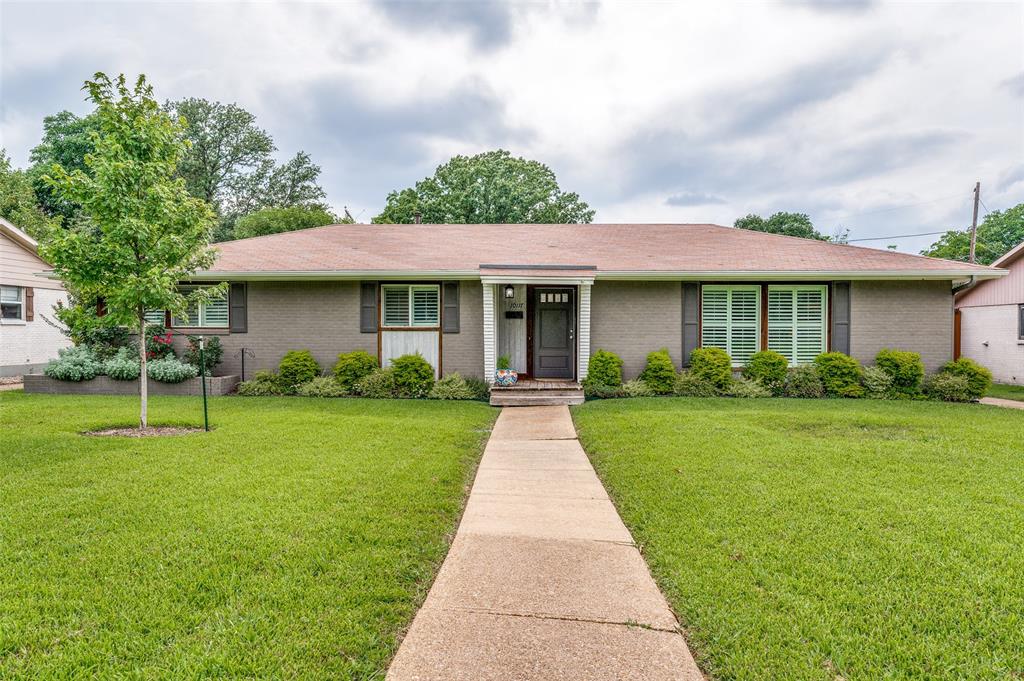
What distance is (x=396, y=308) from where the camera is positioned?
10.8m

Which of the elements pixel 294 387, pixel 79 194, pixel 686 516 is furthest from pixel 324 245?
pixel 686 516

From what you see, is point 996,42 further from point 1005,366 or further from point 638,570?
point 638,570

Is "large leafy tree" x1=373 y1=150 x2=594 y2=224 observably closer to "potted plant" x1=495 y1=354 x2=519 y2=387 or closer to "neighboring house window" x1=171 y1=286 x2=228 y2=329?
"neighboring house window" x1=171 y1=286 x2=228 y2=329

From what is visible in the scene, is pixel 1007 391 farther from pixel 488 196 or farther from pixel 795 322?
pixel 488 196

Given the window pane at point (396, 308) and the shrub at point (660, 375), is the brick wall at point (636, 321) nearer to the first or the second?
the shrub at point (660, 375)

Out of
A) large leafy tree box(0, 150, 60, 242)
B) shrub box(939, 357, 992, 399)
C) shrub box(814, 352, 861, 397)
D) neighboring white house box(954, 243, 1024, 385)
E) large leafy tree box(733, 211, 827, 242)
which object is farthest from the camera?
large leafy tree box(733, 211, 827, 242)

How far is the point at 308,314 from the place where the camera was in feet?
35.3

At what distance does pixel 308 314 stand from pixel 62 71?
36.8ft

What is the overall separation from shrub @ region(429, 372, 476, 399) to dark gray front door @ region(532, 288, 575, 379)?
1.90m

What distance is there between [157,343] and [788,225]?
35584 mm

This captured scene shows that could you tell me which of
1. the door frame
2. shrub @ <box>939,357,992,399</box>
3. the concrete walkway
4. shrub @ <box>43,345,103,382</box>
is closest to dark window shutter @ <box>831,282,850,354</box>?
shrub @ <box>939,357,992,399</box>

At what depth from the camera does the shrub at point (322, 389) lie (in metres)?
9.98

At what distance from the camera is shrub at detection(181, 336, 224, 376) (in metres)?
10.3

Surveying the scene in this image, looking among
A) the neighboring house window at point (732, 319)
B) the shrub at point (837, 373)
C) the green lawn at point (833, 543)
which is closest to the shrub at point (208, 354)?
the green lawn at point (833, 543)
